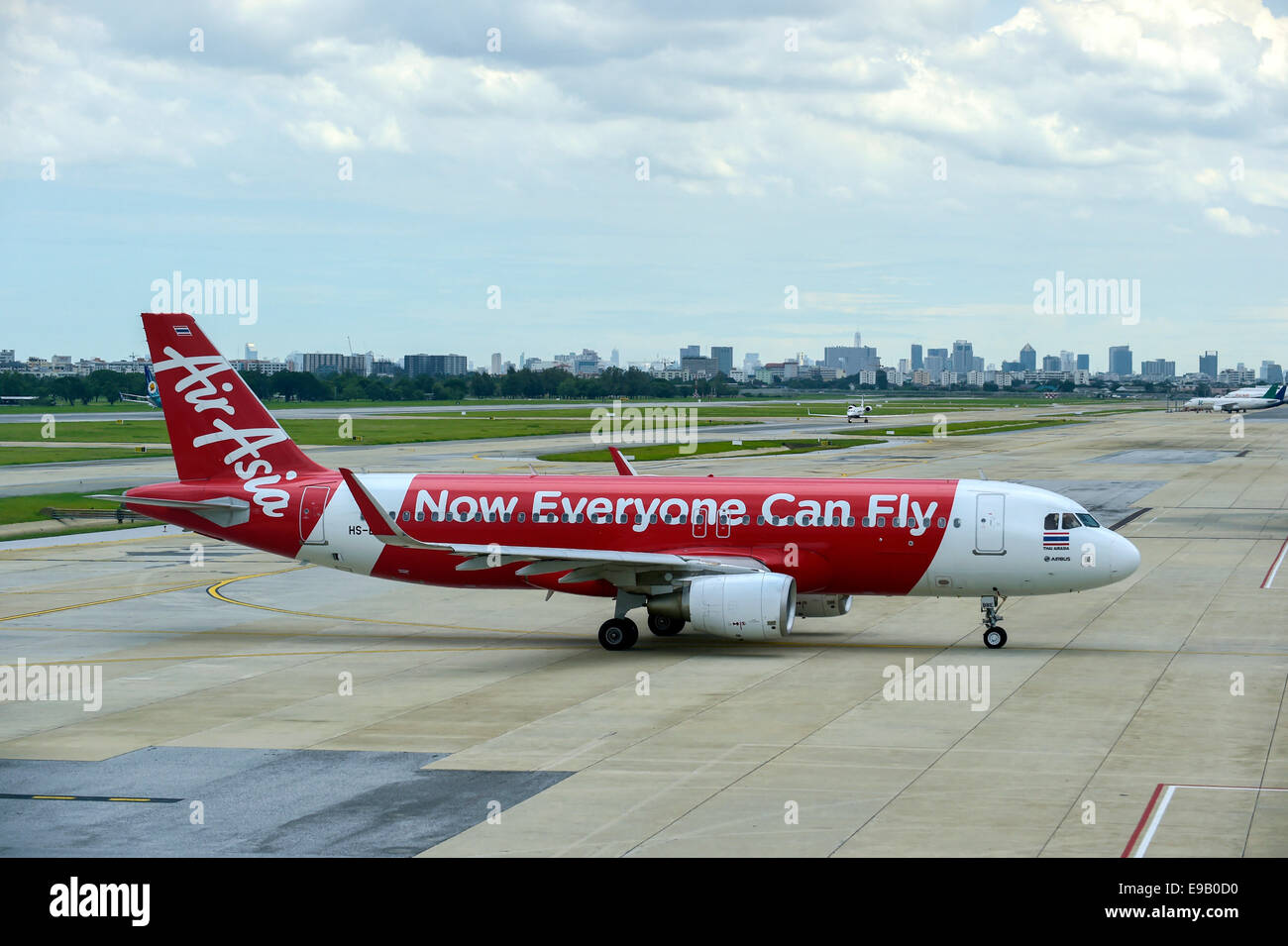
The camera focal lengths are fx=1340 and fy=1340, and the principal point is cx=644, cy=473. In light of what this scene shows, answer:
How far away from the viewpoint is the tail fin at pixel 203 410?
124 feet

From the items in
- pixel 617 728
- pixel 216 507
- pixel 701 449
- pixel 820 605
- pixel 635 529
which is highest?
pixel 216 507

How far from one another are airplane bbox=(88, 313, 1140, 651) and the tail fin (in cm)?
5

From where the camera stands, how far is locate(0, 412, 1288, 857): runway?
770 inches

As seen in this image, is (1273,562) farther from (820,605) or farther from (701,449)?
(701,449)

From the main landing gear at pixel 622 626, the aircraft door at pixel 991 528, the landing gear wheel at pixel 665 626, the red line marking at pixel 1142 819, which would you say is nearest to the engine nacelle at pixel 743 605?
the main landing gear at pixel 622 626

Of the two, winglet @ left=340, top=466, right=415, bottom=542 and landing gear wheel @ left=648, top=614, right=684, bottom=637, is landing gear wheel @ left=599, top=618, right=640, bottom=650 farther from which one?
winglet @ left=340, top=466, right=415, bottom=542

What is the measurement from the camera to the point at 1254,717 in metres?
26.7

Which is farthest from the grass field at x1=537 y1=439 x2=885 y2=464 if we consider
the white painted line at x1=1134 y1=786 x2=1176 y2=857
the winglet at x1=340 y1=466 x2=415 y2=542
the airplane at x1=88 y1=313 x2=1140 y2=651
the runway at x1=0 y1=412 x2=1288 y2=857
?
the white painted line at x1=1134 y1=786 x2=1176 y2=857

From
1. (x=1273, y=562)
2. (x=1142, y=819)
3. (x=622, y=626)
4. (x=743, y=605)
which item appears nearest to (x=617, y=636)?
(x=622, y=626)

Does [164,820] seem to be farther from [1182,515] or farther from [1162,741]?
[1182,515]

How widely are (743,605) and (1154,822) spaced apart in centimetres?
1369

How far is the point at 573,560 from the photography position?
1318 inches
